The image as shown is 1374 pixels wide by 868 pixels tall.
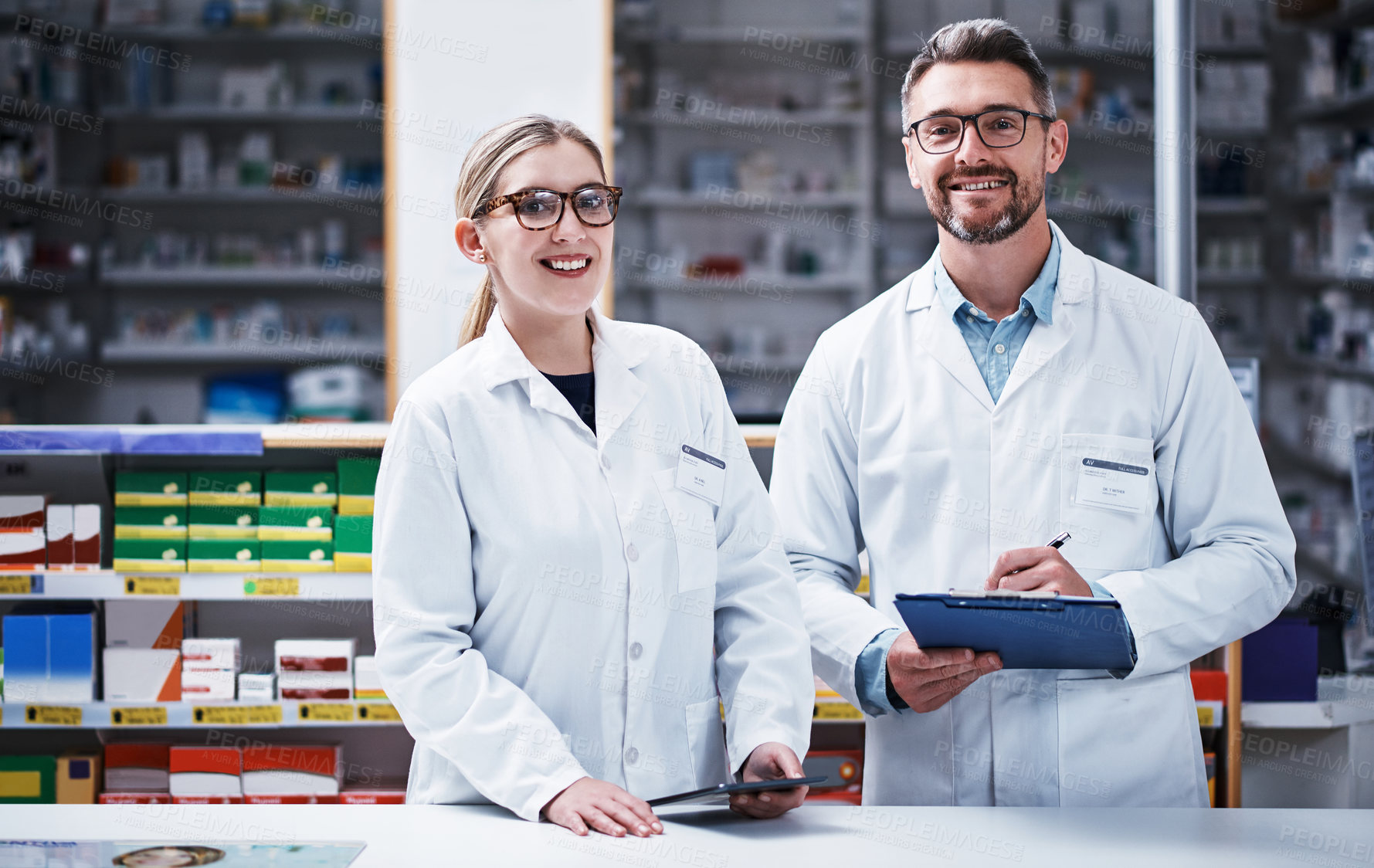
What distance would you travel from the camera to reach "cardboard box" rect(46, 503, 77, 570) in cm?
238

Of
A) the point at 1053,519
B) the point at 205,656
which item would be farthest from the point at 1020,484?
the point at 205,656

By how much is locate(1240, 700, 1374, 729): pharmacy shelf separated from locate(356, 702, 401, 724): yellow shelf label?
1914 millimetres

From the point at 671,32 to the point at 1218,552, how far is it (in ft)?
17.5

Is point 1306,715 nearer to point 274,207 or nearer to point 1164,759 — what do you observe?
point 1164,759

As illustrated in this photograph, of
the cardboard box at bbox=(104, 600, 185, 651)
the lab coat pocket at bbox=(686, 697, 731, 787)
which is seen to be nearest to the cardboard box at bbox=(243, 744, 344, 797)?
the cardboard box at bbox=(104, 600, 185, 651)

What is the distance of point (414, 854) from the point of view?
127 centimetres

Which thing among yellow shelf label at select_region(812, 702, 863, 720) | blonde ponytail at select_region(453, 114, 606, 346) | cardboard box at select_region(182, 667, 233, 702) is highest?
blonde ponytail at select_region(453, 114, 606, 346)

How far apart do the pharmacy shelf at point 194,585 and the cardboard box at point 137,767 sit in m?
0.42

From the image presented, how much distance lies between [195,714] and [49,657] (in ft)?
1.10

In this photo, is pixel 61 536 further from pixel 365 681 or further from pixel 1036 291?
pixel 1036 291

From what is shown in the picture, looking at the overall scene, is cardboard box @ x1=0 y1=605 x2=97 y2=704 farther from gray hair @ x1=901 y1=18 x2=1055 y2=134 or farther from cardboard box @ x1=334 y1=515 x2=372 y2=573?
gray hair @ x1=901 y1=18 x2=1055 y2=134

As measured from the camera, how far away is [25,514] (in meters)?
2.38

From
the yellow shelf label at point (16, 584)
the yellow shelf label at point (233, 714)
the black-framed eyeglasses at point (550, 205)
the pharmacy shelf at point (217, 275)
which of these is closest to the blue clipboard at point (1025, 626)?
the black-framed eyeglasses at point (550, 205)

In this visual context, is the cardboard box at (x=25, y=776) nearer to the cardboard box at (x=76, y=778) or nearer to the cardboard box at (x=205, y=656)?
the cardboard box at (x=76, y=778)
